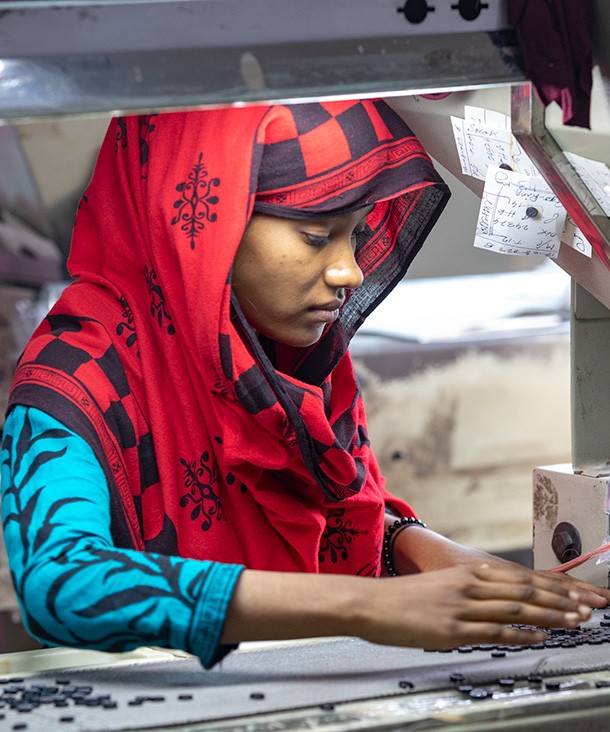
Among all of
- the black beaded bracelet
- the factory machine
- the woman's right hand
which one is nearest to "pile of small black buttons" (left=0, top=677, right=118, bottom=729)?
the factory machine

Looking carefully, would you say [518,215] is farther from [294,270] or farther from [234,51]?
[234,51]

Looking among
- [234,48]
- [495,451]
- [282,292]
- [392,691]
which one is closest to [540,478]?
[282,292]

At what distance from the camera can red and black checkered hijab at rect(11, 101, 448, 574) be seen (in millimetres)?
1530

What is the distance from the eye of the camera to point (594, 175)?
141cm

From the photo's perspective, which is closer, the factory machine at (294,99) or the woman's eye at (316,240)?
the factory machine at (294,99)

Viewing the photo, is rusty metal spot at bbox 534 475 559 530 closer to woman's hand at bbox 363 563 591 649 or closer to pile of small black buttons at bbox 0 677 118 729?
woman's hand at bbox 363 563 591 649

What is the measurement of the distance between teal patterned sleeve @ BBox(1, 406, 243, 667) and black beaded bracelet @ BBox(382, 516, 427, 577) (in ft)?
2.42


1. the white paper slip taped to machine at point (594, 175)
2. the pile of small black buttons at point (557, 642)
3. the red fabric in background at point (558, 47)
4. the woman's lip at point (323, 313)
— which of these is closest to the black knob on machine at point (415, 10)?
the red fabric in background at point (558, 47)

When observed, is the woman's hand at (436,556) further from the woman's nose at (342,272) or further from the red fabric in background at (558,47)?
the red fabric in background at (558,47)

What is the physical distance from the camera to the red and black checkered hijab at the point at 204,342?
1530 mm

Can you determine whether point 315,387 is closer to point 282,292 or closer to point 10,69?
point 282,292

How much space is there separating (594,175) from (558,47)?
0.19 metres

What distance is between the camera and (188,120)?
159 centimetres

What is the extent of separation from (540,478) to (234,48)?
3.33 feet
